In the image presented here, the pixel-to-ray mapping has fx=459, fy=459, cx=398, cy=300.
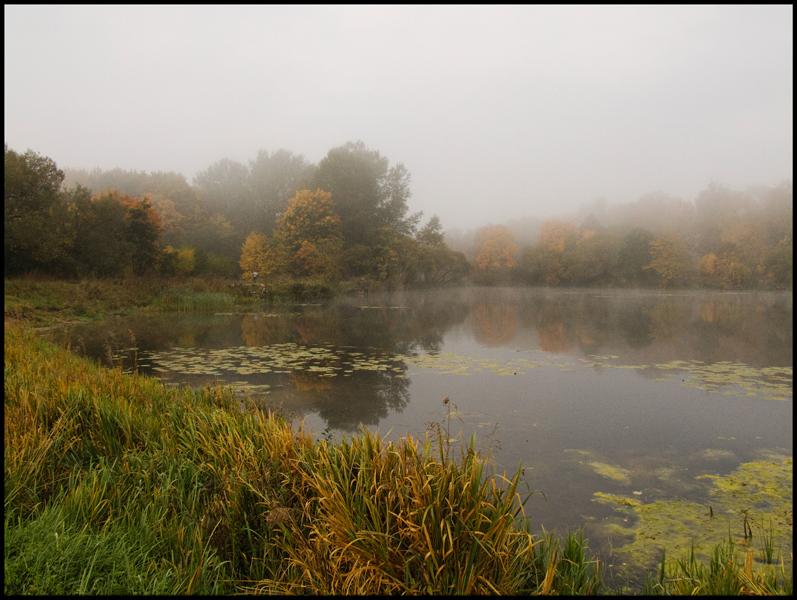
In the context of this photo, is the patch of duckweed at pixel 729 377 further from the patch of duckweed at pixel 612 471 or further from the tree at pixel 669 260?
the tree at pixel 669 260

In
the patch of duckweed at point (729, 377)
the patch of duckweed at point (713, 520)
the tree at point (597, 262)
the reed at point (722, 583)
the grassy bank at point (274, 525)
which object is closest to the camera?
the reed at point (722, 583)

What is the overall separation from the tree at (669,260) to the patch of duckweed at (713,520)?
55.8 meters

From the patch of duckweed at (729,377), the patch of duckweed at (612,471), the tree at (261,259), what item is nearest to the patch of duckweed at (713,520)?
the patch of duckweed at (612,471)

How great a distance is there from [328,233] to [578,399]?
3708cm

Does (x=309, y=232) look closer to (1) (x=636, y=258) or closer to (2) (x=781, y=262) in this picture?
(1) (x=636, y=258)

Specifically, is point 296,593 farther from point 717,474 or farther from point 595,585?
point 717,474

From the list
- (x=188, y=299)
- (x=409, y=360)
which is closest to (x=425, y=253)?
(x=188, y=299)

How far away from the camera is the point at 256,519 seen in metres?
3.32

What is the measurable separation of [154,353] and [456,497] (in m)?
10.2

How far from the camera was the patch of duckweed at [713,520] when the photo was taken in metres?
3.33

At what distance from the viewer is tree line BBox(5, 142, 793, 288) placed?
23328 millimetres

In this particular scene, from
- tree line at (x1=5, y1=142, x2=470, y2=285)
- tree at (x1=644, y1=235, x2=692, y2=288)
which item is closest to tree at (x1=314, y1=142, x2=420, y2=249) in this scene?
tree line at (x1=5, y1=142, x2=470, y2=285)

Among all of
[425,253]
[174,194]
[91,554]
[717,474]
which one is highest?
[174,194]

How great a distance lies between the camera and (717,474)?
4.58 metres
